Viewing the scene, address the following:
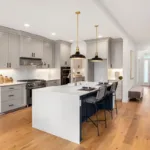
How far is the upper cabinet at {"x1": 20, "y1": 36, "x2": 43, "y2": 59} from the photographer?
542 centimetres

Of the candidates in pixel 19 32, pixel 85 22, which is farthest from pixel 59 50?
pixel 85 22

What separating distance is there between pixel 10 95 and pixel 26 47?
1.96 m

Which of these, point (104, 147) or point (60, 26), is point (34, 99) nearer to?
point (104, 147)

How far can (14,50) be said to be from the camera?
5137mm

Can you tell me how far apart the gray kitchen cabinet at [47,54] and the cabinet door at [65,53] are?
0.49 metres

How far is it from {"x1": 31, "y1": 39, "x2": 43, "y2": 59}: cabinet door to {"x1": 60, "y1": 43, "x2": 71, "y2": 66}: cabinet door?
3.54 ft

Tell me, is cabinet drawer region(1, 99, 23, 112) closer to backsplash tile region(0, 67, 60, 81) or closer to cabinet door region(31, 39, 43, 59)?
backsplash tile region(0, 67, 60, 81)

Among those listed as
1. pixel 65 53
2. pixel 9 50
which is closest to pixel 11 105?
pixel 9 50

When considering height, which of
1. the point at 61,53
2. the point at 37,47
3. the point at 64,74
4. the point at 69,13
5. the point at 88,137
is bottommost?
the point at 88,137

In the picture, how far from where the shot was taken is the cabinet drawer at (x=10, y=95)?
449 cm

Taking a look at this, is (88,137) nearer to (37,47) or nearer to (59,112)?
(59,112)

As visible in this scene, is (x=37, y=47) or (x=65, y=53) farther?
(x=65, y=53)

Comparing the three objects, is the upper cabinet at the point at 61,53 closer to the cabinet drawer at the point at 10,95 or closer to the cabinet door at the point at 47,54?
the cabinet door at the point at 47,54

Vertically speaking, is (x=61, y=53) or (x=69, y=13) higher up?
(x=69, y=13)
